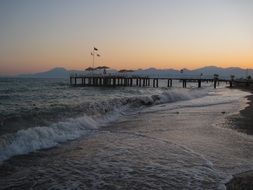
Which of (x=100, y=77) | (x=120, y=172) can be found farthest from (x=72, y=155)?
(x=100, y=77)

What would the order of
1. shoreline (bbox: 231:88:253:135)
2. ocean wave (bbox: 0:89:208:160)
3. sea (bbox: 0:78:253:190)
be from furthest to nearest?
shoreline (bbox: 231:88:253:135), ocean wave (bbox: 0:89:208:160), sea (bbox: 0:78:253:190)

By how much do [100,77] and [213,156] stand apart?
67.2 m

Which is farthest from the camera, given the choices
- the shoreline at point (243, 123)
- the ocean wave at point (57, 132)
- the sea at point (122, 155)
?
the shoreline at point (243, 123)

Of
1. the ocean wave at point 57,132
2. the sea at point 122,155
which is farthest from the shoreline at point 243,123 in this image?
the ocean wave at point 57,132

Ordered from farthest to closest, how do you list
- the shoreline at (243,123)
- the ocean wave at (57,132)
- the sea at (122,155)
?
the shoreline at (243,123)
the ocean wave at (57,132)
the sea at (122,155)

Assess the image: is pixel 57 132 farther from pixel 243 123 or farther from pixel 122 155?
pixel 243 123

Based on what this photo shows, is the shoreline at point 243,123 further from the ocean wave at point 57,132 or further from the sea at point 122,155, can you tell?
the ocean wave at point 57,132

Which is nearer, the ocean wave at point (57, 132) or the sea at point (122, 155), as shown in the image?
the sea at point (122, 155)

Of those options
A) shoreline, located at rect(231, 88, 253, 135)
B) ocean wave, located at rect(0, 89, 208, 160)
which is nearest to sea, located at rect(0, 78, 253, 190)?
ocean wave, located at rect(0, 89, 208, 160)

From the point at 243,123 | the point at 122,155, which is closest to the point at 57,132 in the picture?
the point at 122,155

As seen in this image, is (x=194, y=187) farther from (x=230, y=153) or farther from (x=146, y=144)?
(x=146, y=144)

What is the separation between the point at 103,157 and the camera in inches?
401

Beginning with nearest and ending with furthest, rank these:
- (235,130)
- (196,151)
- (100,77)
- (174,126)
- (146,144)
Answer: (196,151) → (146,144) → (235,130) → (174,126) → (100,77)

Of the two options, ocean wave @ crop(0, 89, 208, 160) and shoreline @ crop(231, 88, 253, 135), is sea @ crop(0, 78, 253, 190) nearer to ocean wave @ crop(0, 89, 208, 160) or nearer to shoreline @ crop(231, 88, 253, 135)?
ocean wave @ crop(0, 89, 208, 160)
